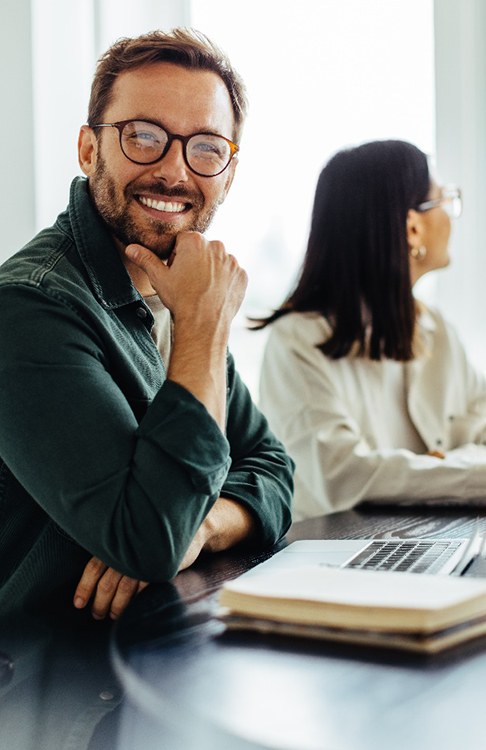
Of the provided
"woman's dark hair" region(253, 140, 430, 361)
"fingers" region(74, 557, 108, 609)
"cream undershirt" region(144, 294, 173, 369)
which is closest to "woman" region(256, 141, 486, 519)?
"woman's dark hair" region(253, 140, 430, 361)

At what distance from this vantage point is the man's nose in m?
1.42

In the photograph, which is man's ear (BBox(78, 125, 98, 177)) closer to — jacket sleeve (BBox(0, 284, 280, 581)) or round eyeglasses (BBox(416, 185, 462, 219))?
jacket sleeve (BBox(0, 284, 280, 581))

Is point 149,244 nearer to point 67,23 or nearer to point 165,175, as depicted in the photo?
point 165,175

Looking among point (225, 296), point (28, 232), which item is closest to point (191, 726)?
point (225, 296)

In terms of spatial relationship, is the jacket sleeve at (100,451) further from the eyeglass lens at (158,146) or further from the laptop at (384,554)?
the eyeglass lens at (158,146)

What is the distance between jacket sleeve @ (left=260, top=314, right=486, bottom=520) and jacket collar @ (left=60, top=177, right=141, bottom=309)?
835 mm

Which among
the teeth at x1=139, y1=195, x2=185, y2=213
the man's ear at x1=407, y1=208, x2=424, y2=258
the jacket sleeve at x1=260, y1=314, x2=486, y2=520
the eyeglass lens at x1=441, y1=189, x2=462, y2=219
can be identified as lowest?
the jacket sleeve at x1=260, y1=314, x2=486, y2=520

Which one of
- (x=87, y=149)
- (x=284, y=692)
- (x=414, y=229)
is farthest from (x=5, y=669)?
(x=414, y=229)

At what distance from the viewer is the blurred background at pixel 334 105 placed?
2971 mm

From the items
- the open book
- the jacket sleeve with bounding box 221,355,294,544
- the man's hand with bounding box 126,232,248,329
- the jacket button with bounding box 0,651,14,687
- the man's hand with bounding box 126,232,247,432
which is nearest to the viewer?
the open book

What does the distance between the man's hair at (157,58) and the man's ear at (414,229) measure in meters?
0.96

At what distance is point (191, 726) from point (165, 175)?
918 millimetres

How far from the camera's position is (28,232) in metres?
2.55

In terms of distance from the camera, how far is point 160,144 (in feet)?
4.68
